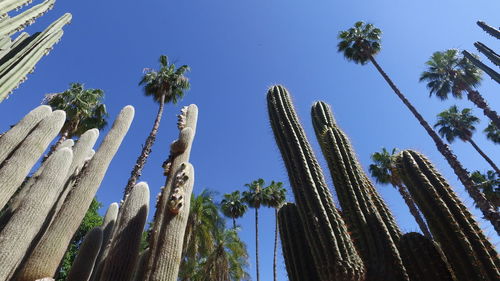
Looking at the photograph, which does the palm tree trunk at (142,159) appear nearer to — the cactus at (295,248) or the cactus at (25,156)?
the cactus at (25,156)

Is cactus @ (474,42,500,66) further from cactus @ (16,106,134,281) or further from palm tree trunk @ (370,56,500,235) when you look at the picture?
cactus @ (16,106,134,281)

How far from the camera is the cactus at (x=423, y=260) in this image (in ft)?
11.4

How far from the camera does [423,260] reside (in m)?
3.59

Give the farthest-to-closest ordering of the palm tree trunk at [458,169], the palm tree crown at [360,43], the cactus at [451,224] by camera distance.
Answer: the palm tree crown at [360,43] < the palm tree trunk at [458,169] < the cactus at [451,224]

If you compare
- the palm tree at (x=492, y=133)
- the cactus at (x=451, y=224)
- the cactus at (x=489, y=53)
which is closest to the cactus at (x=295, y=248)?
the cactus at (x=451, y=224)

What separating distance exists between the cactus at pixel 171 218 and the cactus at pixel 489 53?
45.3 feet

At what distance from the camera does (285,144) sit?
546 cm

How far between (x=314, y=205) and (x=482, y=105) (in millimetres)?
14794

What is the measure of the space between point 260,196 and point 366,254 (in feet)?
61.2

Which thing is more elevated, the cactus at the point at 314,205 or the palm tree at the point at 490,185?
the palm tree at the point at 490,185

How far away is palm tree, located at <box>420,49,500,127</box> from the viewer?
55.4 feet

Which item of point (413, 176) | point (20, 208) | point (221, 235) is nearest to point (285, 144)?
point (413, 176)

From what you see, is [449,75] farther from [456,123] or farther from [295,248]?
[295,248]

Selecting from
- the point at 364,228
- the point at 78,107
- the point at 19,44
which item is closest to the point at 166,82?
the point at 78,107
